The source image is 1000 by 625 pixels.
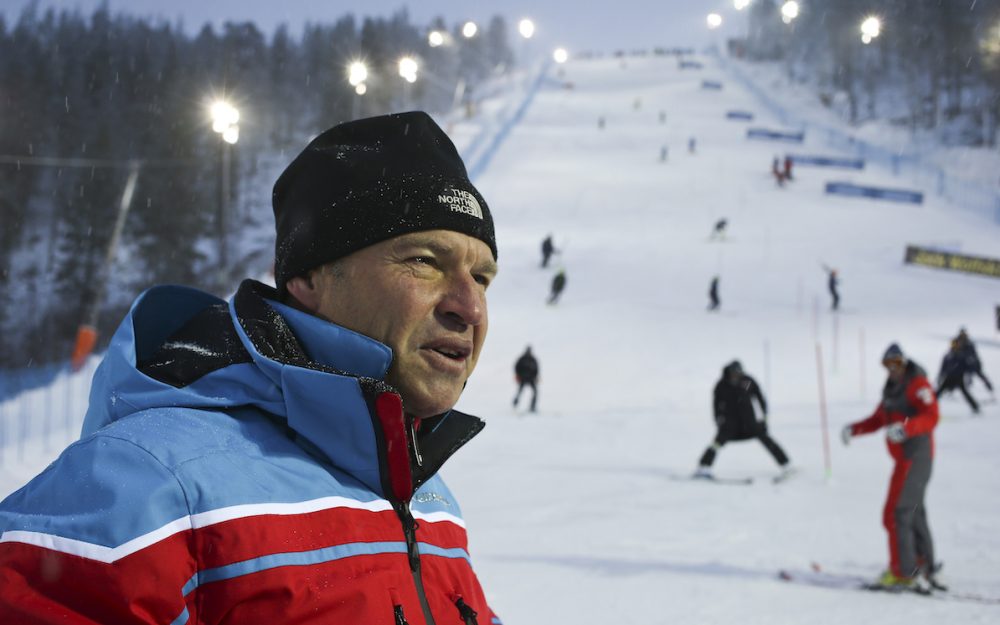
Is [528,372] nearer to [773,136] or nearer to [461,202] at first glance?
[461,202]

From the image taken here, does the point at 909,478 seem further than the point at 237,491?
Yes

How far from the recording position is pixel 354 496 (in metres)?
1.47

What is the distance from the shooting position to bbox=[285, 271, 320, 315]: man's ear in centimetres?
170

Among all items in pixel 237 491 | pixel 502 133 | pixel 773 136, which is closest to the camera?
pixel 237 491

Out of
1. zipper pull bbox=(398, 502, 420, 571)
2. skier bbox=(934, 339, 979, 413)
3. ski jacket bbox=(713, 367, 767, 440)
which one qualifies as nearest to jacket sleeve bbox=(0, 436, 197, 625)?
zipper pull bbox=(398, 502, 420, 571)

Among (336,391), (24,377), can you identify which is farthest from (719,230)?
(24,377)

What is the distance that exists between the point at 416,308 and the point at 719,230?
103 feet

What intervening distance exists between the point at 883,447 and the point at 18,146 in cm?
6392

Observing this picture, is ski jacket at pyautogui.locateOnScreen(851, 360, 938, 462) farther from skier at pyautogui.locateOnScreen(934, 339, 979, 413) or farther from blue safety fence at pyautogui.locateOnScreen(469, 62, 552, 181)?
blue safety fence at pyautogui.locateOnScreen(469, 62, 552, 181)

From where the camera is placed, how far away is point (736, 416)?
33.2 feet

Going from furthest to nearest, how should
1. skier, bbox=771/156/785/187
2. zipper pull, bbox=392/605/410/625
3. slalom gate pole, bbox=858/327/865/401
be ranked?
skier, bbox=771/156/785/187, slalom gate pole, bbox=858/327/865/401, zipper pull, bbox=392/605/410/625

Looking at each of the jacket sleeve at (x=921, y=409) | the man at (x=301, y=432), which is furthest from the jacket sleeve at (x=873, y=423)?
the man at (x=301, y=432)

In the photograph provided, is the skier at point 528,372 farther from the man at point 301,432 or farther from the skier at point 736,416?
the man at point 301,432

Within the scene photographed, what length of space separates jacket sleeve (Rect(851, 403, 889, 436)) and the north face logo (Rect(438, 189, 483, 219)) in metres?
6.06
